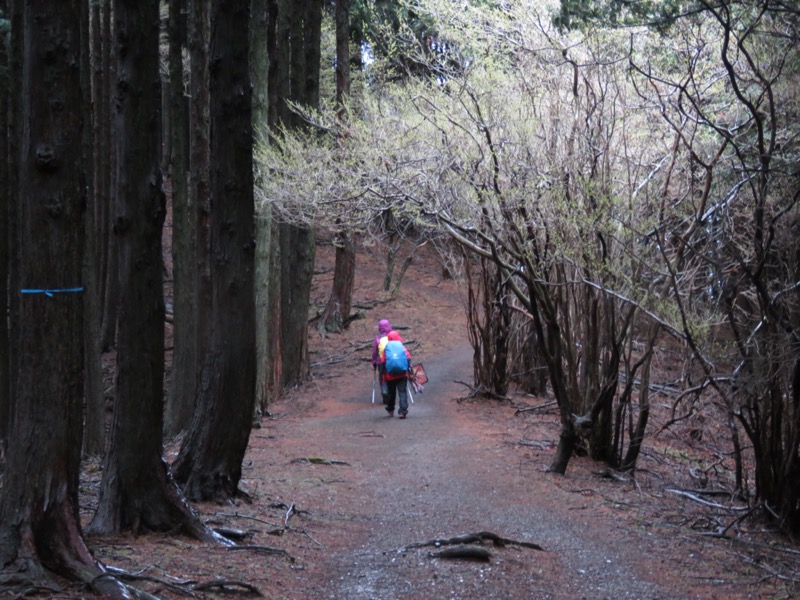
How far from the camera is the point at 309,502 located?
9.54 m

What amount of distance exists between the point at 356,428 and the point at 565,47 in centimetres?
817

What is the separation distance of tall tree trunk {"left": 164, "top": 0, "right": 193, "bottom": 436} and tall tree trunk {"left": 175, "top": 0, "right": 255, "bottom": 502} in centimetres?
850

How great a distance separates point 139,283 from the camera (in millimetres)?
6660

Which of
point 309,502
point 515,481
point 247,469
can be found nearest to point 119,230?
point 309,502

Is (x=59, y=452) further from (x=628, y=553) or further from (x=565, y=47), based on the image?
(x=565, y=47)

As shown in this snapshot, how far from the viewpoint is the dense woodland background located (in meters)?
5.02

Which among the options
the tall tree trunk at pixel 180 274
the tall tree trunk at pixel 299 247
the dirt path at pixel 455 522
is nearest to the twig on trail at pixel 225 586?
the dirt path at pixel 455 522

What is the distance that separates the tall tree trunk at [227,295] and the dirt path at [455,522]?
1087mm

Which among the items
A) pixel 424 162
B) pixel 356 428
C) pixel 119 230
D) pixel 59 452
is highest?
pixel 424 162

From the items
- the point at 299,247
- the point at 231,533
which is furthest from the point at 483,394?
the point at 231,533

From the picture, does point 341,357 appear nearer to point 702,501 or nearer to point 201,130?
point 201,130

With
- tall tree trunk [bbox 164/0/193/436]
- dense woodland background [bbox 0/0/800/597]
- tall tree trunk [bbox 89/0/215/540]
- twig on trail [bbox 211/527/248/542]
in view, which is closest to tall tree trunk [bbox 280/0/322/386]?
dense woodland background [bbox 0/0/800/597]

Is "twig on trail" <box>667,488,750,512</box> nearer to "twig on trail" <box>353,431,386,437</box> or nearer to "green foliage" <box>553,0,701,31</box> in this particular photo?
"twig on trail" <box>353,431,386,437</box>

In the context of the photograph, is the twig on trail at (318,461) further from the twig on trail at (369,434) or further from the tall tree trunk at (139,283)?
the tall tree trunk at (139,283)
